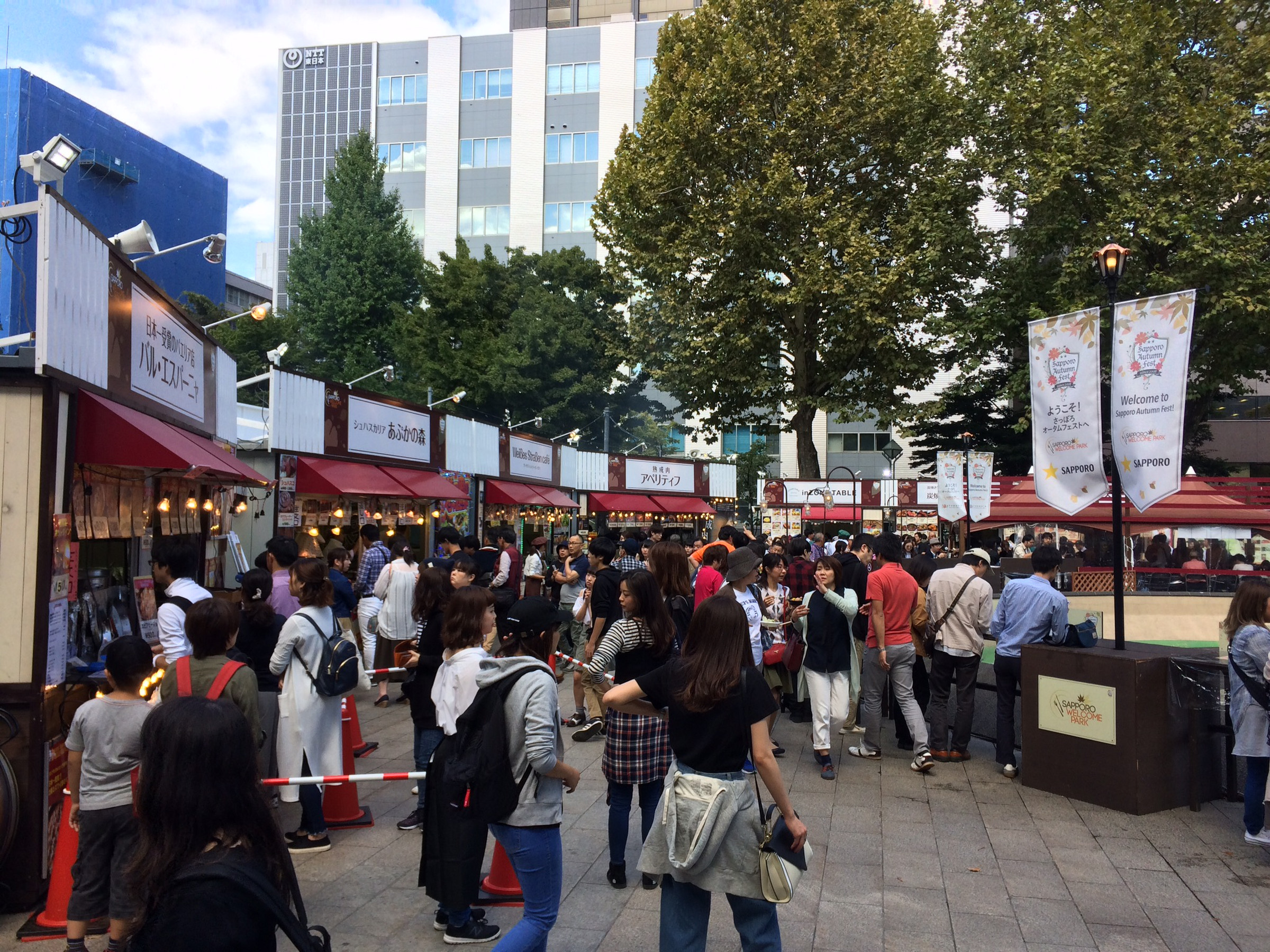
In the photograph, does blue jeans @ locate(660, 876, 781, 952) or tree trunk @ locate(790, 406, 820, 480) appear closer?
blue jeans @ locate(660, 876, 781, 952)

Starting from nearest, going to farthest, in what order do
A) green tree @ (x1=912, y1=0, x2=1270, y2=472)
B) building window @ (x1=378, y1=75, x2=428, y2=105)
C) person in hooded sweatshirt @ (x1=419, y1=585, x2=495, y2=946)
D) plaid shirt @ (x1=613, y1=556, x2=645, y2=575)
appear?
person in hooded sweatshirt @ (x1=419, y1=585, x2=495, y2=946)
plaid shirt @ (x1=613, y1=556, x2=645, y2=575)
green tree @ (x1=912, y1=0, x2=1270, y2=472)
building window @ (x1=378, y1=75, x2=428, y2=105)

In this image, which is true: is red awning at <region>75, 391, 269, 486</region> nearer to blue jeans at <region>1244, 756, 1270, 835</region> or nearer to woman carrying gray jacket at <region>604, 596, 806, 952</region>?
woman carrying gray jacket at <region>604, 596, 806, 952</region>

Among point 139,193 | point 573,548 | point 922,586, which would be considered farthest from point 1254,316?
point 139,193

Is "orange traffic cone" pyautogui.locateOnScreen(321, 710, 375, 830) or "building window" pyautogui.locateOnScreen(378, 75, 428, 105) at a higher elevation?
"building window" pyautogui.locateOnScreen(378, 75, 428, 105)

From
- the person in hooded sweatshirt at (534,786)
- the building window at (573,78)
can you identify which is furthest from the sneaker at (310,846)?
the building window at (573,78)

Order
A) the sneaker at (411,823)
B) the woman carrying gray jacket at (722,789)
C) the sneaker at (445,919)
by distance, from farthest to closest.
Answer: the sneaker at (411,823), the sneaker at (445,919), the woman carrying gray jacket at (722,789)

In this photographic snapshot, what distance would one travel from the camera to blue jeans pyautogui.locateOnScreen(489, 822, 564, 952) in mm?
3400

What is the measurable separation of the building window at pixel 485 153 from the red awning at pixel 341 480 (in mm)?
44733

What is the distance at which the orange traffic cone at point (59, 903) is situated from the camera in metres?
4.44

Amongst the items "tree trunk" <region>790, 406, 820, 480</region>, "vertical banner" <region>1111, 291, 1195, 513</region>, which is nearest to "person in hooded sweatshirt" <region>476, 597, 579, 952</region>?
"vertical banner" <region>1111, 291, 1195, 513</region>

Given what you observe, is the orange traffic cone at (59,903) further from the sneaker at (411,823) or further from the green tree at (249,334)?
the green tree at (249,334)

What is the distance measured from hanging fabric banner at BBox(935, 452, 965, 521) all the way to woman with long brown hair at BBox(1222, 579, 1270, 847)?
13.1 metres

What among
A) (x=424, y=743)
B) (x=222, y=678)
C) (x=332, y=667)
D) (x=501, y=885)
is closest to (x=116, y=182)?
(x=332, y=667)

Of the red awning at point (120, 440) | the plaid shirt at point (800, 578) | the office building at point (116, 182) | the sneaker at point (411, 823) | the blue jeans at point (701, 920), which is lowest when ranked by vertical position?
the sneaker at point (411, 823)
